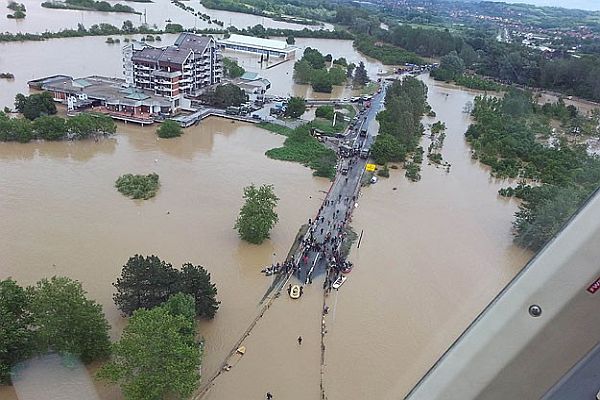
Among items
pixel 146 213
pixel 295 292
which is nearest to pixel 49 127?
→ pixel 146 213

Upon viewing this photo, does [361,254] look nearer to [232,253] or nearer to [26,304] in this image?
[232,253]

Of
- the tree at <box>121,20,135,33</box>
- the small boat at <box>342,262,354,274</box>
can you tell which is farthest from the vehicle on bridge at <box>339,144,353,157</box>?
the tree at <box>121,20,135,33</box>

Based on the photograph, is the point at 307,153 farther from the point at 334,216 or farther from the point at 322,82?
the point at 322,82

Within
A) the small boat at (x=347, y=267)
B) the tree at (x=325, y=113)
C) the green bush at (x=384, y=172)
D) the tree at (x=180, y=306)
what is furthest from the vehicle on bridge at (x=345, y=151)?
the tree at (x=180, y=306)

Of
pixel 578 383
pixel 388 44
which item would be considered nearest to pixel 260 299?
pixel 578 383

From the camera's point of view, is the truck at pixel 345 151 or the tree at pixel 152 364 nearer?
the tree at pixel 152 364

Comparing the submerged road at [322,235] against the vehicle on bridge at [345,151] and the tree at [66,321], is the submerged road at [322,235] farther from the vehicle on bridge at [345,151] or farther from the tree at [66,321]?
the tree at [66,321]
